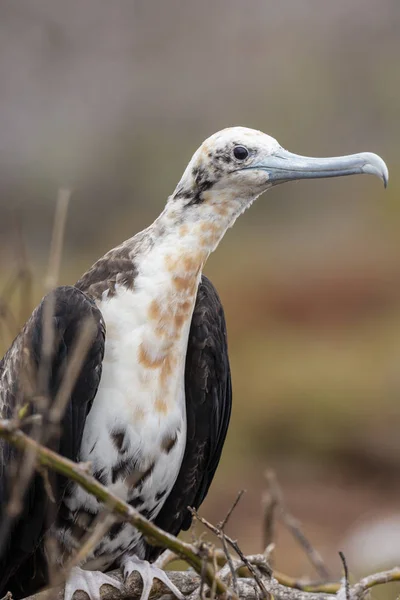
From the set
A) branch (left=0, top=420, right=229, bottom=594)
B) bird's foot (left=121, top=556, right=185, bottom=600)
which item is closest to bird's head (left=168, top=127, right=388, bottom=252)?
bird's foot (left=121, top=556, right=185, bottom=600)

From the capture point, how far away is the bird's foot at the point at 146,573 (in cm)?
357

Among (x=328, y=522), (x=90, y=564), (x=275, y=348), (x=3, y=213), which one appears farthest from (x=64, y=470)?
(x=3, y=213)

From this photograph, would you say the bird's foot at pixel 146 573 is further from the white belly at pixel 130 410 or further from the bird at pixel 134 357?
the white belly at pixel 130 410

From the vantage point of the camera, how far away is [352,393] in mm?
12719

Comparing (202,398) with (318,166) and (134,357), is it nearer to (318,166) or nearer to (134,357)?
(134,357)

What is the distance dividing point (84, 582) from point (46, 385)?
2.12 feet

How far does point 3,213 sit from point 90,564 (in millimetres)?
13340

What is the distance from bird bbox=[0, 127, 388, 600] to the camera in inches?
134

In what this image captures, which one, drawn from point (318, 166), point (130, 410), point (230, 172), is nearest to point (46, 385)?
point (130, 410)

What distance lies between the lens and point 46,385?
10.7 ft

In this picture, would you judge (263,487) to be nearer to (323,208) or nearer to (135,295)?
(323,208)

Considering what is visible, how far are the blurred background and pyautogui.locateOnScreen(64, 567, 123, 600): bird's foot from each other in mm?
5974

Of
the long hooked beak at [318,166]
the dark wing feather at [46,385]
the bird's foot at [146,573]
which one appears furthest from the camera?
the bird's foot at [146,573]

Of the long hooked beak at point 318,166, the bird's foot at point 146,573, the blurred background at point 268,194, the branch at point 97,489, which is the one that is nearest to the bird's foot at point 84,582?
the bird's foot at point 146,573
